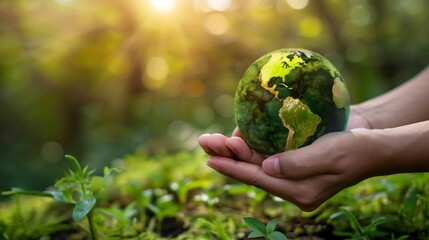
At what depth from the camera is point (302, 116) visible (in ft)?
5.08

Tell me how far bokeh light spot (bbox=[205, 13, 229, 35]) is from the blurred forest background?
0.02 metres

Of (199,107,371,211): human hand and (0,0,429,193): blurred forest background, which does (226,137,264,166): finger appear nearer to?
(199,107,371,211): human hand

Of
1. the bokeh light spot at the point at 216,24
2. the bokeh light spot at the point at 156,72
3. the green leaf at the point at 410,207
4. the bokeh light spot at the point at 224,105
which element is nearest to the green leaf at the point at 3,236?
the green leaf at the point at 410,207

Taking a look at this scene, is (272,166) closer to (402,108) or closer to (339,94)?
(339,94)

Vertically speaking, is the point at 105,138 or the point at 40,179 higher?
the point at 105,138

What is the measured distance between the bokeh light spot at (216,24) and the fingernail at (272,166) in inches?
204

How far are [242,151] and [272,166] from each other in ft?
0.67

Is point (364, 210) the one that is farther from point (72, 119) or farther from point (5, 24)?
point (5, 24)

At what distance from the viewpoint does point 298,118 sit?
155cm

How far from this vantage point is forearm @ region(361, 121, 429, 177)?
148cm

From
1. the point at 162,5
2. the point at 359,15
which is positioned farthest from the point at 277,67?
the point at 359,15

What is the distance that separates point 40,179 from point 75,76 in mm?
1468

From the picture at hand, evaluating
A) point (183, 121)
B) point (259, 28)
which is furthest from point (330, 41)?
point (183, 121)

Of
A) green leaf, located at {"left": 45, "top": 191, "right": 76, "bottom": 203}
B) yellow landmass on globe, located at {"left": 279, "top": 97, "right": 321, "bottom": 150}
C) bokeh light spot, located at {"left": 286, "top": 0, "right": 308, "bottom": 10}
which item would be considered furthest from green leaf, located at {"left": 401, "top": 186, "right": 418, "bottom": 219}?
bokeh light spot, located at {"left": 286, "top": 0, "right": 308, "bottom": 10}
